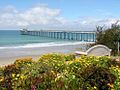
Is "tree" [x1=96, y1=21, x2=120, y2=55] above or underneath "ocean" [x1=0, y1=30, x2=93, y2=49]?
above

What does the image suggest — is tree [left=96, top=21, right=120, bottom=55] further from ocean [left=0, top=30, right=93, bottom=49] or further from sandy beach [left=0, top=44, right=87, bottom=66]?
ocean [left=0, top=30, right=93, bottom=49]

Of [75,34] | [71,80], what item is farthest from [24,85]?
[75,34]

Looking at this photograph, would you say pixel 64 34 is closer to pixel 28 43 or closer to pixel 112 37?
pixel 28 43

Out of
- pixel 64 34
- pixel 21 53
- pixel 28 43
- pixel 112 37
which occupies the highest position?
pixel 112 37

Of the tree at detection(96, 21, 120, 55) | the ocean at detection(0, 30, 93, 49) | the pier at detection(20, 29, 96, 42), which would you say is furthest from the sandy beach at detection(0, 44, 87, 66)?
the pier at detection(20, 29, 96, 42)

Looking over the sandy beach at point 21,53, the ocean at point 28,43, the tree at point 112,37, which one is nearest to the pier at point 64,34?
the ocean at point 28,43

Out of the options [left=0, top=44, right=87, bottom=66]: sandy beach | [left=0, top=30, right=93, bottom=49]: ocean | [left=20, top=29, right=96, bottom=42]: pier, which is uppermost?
[left=0, top=44, right=87, bottom=66]: sandy beach

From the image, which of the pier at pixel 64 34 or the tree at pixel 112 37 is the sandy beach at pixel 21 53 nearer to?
the tree at pixel 112 37

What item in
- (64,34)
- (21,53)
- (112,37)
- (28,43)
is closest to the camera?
(112,37)

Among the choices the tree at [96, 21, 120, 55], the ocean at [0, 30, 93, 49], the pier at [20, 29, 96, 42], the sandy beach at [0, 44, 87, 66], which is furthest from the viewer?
the pier at [20, 29, 96, 42]

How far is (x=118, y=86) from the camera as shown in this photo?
6090 millimetres

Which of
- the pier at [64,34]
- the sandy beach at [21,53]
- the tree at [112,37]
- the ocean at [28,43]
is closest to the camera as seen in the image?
the tree at [112,37]

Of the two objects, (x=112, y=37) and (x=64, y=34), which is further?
(x=64, y=34)

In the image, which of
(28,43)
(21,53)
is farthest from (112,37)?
(28,43)
